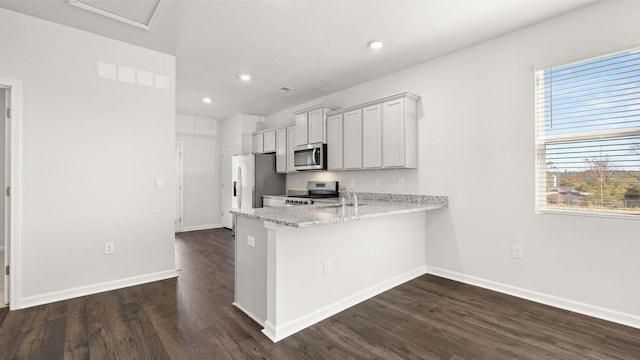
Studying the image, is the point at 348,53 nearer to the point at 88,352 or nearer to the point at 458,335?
the point at 458,335

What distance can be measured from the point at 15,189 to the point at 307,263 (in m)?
2.74

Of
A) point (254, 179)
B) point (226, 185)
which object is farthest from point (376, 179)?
point (226, 185)

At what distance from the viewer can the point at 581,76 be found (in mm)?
2639

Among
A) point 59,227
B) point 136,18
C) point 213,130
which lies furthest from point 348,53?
point 213,130

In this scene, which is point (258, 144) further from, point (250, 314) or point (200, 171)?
point (250, 314)

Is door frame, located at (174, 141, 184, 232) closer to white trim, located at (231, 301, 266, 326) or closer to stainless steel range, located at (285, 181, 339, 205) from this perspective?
stainless steel range, located at (285, 181, 339, 205)

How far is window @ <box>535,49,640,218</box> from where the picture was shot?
2408 mm

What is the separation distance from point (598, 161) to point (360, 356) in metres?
2.57

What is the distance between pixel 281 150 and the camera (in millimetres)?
5812

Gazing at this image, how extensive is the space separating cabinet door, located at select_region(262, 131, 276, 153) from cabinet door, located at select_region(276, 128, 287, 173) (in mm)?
143

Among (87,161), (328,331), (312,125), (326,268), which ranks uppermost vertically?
(312,125)

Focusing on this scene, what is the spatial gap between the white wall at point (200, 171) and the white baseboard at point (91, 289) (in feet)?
11.4

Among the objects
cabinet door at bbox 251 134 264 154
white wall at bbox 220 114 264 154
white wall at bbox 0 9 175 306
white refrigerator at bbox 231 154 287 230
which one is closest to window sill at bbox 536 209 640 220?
white wall at bbox 0 9 175 306

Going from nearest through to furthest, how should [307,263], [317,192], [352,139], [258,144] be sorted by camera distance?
[307,263]
[352,139]
[317,192]
[258,144]
